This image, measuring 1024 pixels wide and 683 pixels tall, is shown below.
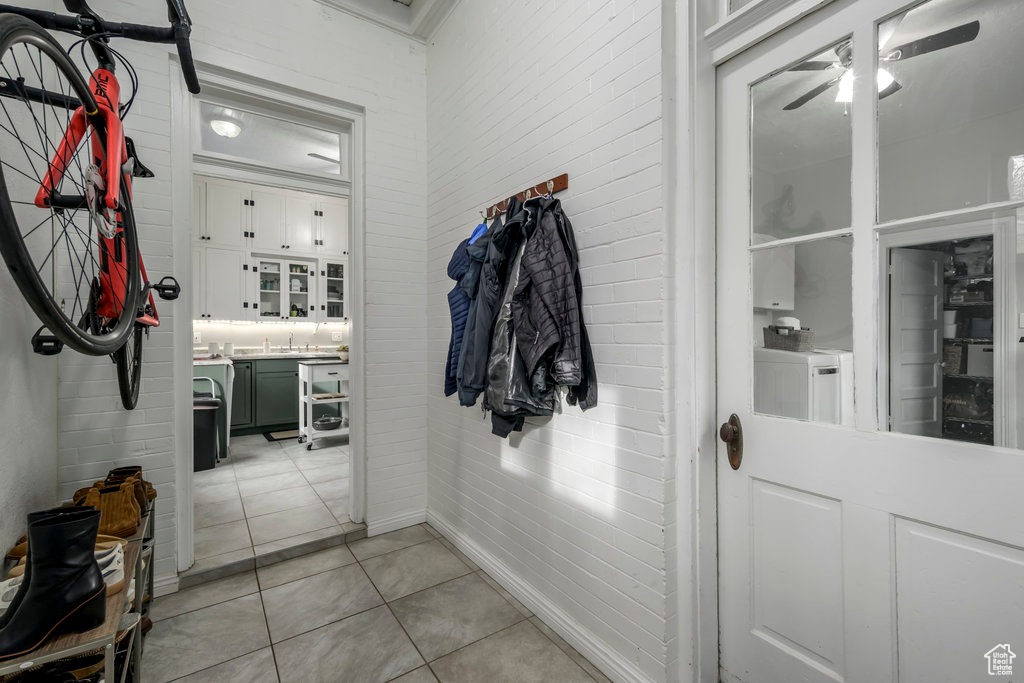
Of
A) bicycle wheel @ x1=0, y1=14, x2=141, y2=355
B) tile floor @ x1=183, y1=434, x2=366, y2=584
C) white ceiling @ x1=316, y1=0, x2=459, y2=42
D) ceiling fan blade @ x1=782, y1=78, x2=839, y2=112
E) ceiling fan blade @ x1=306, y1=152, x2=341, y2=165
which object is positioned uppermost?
white ceiling @ x1=316, y1=0, x2=459, y2=42

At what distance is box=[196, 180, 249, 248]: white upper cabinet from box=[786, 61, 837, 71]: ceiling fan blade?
568cm

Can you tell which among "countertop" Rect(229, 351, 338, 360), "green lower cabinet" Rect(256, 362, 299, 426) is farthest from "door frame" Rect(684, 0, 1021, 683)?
"green lower cabinet" Rect(256, 362, 299, 426)

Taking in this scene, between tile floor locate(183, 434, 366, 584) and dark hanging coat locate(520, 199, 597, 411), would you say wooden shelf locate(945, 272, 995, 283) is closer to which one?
dark hanging coat locate(520, 199, 597, 411)

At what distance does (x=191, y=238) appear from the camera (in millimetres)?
2209

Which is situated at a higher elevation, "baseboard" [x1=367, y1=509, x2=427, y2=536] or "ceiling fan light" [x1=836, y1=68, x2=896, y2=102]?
"ceiling fan light" [x1=836, y1=68, x2=896, y2=102]

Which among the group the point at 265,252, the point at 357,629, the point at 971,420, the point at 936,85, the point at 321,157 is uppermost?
the point at 321,157

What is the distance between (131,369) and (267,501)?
1573 millimetres

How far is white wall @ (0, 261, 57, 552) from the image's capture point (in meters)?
1.31

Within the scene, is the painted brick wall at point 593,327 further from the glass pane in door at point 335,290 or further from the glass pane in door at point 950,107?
the glass pane in door at point 335,290

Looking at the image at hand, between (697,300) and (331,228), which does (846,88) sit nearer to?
(697,300)

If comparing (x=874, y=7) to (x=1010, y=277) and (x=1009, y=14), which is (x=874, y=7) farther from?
(x=1010, y=277)

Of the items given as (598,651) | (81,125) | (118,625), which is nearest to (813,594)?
(598,651)

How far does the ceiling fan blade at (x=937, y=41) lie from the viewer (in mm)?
1052

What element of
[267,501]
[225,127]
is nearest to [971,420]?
[225,127]
